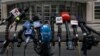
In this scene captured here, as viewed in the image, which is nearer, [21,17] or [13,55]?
[21,17]

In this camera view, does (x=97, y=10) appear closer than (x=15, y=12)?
No

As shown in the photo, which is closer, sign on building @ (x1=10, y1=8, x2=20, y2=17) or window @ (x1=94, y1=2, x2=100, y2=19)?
sign on building @ (x1=10, y1=8, x2=20, y2=17)

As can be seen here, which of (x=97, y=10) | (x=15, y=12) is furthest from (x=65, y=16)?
(x=97, y=10)

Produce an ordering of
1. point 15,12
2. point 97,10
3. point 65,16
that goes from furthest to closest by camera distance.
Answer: point 97,10 → point 15,12 → point 65,16

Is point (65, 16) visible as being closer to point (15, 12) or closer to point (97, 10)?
point (15, 12)

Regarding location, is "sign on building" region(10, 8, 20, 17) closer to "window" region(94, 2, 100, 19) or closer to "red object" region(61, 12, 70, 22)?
"red object" region(61, 12, 70, 22)

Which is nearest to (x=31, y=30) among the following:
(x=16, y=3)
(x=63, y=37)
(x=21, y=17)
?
(x=21, y=17)

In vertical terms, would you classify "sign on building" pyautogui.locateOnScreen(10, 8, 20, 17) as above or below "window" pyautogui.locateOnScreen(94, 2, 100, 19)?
above

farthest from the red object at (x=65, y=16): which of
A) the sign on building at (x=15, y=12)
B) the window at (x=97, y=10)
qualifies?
the window at (x=97, y=10)

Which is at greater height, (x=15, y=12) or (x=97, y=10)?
(x=15, y=12)

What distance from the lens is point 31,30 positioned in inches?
309

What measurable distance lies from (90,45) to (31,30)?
4.38ft

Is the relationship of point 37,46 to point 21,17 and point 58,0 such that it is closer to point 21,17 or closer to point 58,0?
point 21,17

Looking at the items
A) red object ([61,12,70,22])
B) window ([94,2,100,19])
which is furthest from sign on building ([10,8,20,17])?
window ([94,2,100,19])
